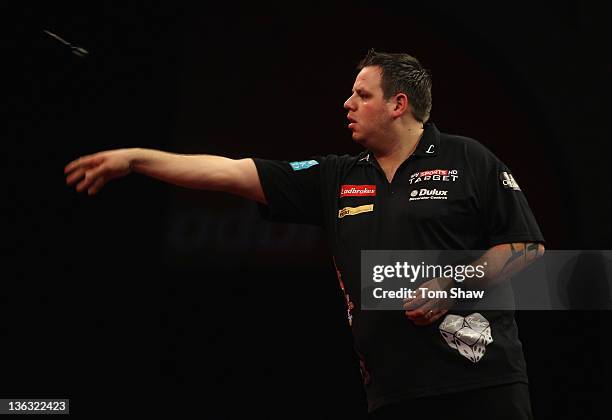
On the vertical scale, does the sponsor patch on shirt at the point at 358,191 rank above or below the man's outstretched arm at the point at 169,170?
below

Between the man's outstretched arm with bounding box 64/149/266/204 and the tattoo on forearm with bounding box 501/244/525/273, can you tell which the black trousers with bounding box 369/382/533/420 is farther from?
the man's outstretched arm with bounding box 64/149/266/204

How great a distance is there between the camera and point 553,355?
3.72m

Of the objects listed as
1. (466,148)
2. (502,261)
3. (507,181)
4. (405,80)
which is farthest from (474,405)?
(405,80)

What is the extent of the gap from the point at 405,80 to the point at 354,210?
53 centimetres

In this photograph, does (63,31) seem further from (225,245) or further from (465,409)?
(465,409)

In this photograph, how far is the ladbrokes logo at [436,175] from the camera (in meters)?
2.23

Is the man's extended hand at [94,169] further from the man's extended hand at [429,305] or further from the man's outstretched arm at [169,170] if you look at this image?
the man's extended hand at [429,305]

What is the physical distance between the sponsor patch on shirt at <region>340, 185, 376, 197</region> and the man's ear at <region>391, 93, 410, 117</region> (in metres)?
0.30

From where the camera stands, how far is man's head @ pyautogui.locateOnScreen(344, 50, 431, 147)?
2.42 metres

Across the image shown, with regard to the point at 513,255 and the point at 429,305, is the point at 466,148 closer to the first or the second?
the point at 513,255

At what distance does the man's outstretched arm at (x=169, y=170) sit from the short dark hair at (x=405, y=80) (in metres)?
0.55

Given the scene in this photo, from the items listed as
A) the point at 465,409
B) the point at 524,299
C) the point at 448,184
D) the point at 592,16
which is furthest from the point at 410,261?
the point at 592,16

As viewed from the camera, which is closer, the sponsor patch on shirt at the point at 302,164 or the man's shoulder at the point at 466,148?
the man's shoulder at the point at 466,148

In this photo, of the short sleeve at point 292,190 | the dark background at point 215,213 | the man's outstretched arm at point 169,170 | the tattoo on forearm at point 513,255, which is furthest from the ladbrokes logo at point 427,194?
the dark background at point 215,213
